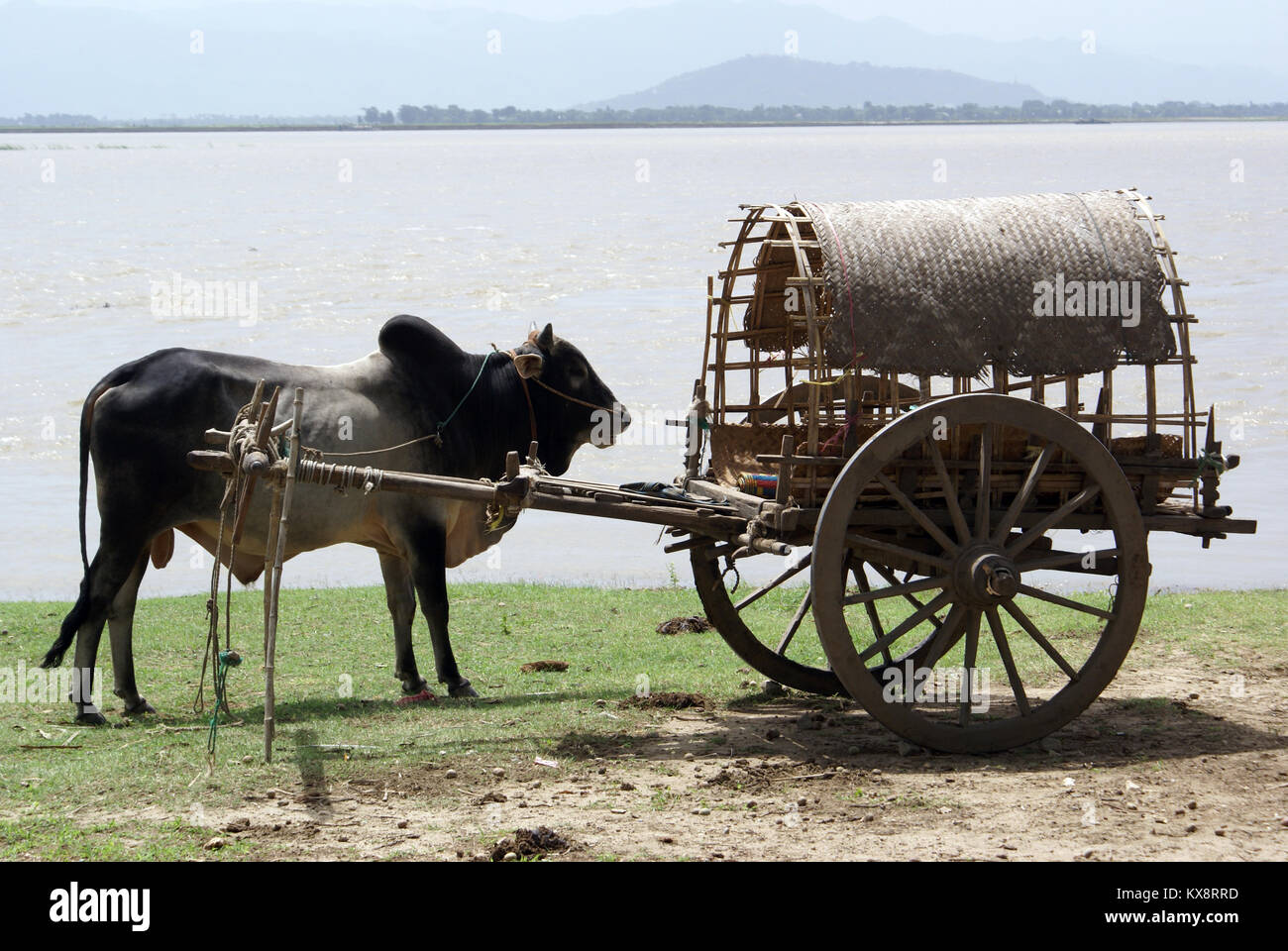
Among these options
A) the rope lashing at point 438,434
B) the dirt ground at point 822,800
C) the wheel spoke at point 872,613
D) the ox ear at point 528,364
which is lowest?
the dirt ground at point 822,800

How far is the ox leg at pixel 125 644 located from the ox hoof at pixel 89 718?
24 cm

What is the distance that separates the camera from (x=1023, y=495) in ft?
22.6

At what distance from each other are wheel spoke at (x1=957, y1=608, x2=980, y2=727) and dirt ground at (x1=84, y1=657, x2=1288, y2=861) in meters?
0.21

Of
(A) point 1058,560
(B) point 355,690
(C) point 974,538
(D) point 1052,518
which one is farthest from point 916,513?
(B) point 355,690

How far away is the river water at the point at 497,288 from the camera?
1546 centimetres

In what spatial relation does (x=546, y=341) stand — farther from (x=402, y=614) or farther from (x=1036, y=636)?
(x=1036, y=636)

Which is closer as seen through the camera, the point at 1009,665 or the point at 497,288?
the point at 1009,665

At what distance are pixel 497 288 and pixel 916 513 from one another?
24.8 m

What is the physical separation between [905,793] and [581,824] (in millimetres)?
1394

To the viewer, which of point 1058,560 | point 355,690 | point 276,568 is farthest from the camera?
point 355,690

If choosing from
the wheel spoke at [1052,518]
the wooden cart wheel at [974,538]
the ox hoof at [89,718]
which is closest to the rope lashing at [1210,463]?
the wooden cart wheel at [974,538]

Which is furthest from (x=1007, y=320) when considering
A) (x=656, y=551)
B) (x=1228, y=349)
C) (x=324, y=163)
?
(x=324, y=163)

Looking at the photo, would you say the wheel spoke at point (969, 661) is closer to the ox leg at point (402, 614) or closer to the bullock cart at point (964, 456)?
the bullock cart at point (964, 456)

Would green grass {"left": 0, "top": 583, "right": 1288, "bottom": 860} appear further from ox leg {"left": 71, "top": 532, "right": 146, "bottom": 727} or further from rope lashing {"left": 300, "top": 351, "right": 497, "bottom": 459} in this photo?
rope lashing {"left": 300, "top": 351, "right": 497, "bottom": 459}
